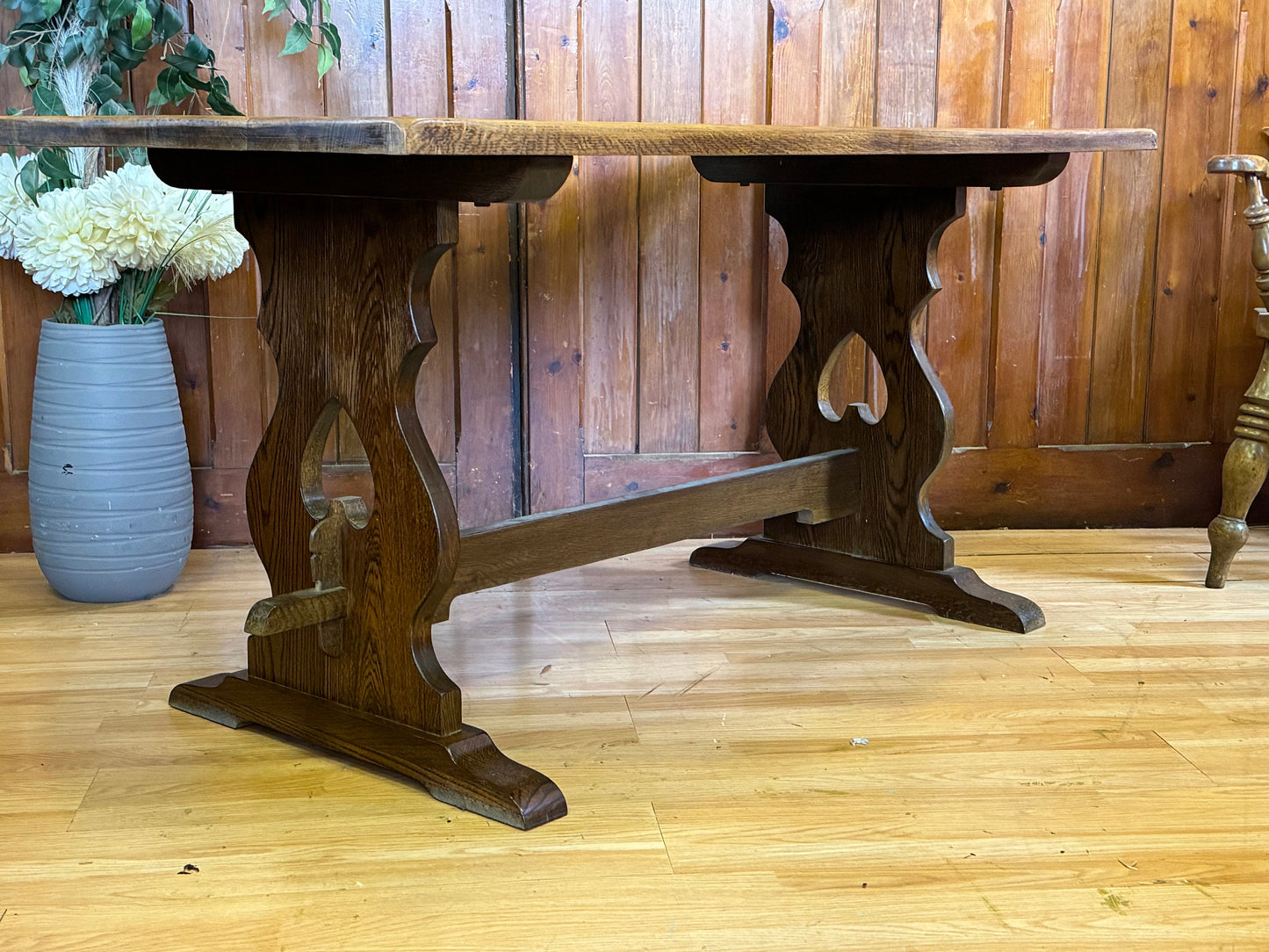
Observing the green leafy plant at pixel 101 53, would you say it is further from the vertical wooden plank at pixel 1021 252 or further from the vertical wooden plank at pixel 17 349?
the vertical wooden plank at pixel 1021 252

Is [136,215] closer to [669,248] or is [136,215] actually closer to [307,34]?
[307,34]

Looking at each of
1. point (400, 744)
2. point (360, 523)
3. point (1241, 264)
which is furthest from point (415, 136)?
point (1241, 264)

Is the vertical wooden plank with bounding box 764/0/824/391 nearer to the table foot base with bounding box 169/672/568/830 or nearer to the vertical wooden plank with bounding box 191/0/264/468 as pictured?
the vertical wooden plank with bounding box 191/0/264/468

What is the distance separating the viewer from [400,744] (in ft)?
5.10

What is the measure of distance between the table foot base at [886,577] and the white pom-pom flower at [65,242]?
1.15m

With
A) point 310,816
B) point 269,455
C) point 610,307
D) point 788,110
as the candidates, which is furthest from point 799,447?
point 310,816

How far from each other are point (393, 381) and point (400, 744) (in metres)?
A: 0.42

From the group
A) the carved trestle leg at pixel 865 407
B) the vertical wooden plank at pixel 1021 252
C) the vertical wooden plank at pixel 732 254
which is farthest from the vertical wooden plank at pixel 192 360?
the vertical wooden plank at pixel 1021 252

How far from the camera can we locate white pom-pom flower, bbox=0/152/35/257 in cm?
215

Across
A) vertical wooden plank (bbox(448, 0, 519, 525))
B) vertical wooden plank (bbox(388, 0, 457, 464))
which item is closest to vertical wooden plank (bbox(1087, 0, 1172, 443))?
vertical wooden plank (bbox(448, 0, 519, 525))

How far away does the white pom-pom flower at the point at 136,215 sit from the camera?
2.06 m

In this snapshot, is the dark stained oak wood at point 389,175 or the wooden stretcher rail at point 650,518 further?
the wooden stretcher rail at point 650,518

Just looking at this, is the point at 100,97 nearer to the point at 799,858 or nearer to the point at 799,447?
the point at 799,447

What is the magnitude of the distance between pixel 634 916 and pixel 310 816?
41 centimetres
